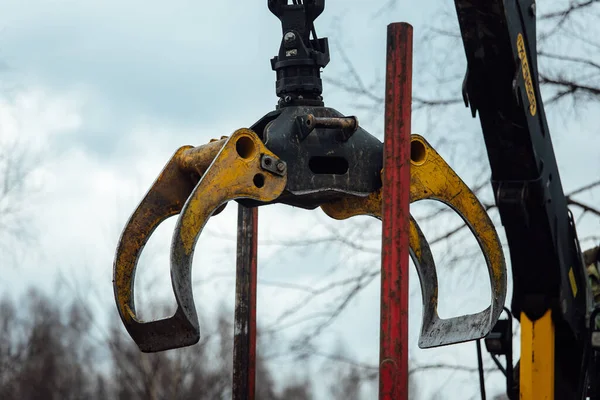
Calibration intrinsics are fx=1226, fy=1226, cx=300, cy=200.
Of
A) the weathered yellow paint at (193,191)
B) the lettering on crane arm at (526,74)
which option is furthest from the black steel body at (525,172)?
the weathered yellow paint at (193,191)

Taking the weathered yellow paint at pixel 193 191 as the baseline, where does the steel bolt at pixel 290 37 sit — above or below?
above

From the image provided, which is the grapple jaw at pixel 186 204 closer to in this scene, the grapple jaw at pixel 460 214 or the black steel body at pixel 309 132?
the black steel body at pixel 309 132

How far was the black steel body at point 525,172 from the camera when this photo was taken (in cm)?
467

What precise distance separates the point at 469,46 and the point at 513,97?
0.27m

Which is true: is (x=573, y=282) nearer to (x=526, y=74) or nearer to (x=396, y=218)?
(x=526, y=74)

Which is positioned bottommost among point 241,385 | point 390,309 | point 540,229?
point 241,385

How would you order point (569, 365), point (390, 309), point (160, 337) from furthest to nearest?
point (569, 365)
point (160, 337)
point (390, 309)

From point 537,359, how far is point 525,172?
33.5 inches

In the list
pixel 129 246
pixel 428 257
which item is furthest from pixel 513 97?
pixel 129 246

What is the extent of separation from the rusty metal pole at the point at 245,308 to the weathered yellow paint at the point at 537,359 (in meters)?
1.53

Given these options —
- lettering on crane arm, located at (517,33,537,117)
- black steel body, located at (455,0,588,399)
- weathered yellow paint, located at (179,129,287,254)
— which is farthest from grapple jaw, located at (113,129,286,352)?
lettering on crane arm, located at (517,33,537,117)

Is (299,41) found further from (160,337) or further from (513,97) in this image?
(513,97)

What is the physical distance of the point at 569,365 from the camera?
5.50 meters

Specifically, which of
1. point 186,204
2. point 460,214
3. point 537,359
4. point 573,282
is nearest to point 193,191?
point 186,204
